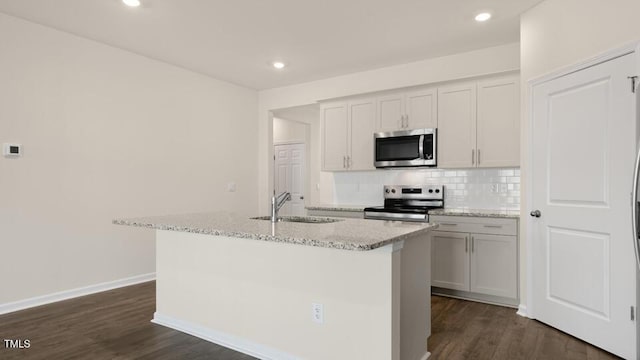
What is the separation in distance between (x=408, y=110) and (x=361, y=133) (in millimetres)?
650

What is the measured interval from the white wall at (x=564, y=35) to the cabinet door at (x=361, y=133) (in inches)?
71.4

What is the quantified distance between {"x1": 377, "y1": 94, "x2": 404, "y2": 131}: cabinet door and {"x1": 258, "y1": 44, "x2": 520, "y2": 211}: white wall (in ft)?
0.46

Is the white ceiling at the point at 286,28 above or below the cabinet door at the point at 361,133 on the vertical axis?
above

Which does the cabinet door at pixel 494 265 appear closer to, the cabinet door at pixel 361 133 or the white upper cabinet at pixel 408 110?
the white upper cabinet at pixel 408 110

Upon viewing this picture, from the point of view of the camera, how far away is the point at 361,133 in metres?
4.80

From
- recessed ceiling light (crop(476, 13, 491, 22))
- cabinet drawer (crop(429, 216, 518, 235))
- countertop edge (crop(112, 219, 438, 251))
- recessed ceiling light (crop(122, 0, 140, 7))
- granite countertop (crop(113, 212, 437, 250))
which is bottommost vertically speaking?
cabinet drawer (crop(429, 216, 518, 235))

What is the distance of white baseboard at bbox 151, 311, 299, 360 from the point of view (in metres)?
2.43

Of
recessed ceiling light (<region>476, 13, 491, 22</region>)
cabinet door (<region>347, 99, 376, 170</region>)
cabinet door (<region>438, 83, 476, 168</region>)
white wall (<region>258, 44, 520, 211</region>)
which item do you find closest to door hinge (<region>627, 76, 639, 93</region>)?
recessed ceiling light (<region>476, 13, 491, 22</region>)

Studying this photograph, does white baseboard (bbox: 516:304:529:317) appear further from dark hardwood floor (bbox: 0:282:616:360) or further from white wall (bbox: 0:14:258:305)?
white wall (bbox: 0:14:258:305)

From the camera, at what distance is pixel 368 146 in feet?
15.6

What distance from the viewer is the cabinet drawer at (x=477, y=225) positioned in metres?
3.53

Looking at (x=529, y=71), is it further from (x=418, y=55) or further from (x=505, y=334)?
(x=505, y=334)

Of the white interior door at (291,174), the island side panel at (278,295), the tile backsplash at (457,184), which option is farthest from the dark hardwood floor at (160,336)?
the white interior door at (291,174)

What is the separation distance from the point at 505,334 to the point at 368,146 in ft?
8.41
